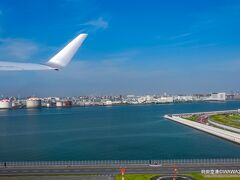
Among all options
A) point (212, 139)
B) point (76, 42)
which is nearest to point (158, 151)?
point (212, 139)

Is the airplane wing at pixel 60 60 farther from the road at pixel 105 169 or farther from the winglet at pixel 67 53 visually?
the road at pixel 105 169

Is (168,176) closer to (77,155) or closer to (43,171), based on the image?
(43,171)

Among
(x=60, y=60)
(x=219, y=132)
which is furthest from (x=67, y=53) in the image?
(x=219, y=132)

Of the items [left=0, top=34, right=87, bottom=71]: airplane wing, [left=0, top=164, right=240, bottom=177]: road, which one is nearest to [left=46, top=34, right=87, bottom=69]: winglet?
[left=0, top=34, right=87, bottom=71]: airplane wing

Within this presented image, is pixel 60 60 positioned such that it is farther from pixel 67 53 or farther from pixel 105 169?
pixel 105 169

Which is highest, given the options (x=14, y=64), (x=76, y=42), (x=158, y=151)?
(x=76, y=42)

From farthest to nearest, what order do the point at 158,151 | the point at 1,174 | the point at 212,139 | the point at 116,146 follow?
the point at 212,139, the point at 116,146, the point at 158,151, the point at 1,174
